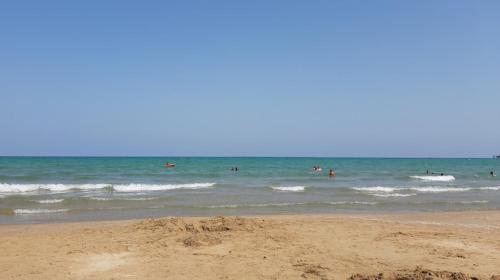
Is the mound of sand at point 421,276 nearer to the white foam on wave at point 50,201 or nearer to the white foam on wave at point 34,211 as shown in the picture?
the white foam on wave at point 34,211

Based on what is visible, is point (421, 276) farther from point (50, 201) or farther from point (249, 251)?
point (50, 201)

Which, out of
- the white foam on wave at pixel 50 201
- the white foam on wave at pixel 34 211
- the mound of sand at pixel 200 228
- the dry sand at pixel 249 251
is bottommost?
the white foam on wave at pixel 50 201

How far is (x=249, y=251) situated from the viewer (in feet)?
26.4

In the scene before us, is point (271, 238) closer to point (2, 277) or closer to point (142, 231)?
point (142, 231)

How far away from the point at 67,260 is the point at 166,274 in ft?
7.21

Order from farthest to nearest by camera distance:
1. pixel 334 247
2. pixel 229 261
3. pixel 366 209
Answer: pixel 366 209
pixel 334 247
pixel 229 261

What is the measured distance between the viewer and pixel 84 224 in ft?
41.5

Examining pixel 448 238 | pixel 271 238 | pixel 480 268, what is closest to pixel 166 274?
pixel 271 238

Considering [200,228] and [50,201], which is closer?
[200,228]

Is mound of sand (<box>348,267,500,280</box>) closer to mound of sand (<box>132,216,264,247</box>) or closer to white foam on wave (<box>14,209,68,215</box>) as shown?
mound of sand (<box>132,216,264,247</box>)

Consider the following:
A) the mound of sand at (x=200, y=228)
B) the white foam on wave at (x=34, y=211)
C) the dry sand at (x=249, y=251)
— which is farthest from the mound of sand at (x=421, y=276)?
the white foam on wave at (x=34, y=211)

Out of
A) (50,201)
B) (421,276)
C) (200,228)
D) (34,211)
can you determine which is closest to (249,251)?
(200,228)

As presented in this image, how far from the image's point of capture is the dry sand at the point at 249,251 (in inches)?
263

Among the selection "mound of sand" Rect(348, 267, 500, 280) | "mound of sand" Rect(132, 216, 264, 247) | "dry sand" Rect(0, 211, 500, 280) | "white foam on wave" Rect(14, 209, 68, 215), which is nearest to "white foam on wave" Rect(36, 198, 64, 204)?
"white foam on wave" Rect(14, 209, 68, 215)
